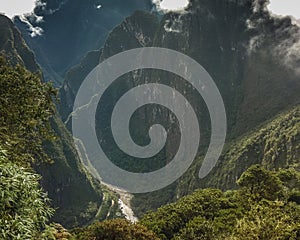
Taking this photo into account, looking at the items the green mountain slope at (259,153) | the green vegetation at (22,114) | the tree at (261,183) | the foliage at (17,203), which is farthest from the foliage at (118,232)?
the green mountain slope at (259,153)

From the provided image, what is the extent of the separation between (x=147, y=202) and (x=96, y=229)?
164 m

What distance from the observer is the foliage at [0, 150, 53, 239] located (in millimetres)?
11383

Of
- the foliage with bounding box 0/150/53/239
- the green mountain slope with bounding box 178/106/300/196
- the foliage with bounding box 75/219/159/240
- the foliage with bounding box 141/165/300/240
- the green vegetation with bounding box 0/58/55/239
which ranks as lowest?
the green mountain slope with bounding box 178/106/300/196

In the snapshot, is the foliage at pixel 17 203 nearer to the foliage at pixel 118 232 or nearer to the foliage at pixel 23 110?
the foliage at pixel 23 110

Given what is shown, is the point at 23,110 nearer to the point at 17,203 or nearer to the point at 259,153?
the point at 17,203

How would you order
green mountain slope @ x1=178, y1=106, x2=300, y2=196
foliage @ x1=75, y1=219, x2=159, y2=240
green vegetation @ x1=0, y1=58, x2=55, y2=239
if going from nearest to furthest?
green vegetation @ x1=0, y1=58, x2=55, y2=239
foliage @ x1=75, y1=219, x2=159, y2=240
green mountain slope @ x1=178, y1=106, x2=300, y2=196

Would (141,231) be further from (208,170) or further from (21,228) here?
(208,170)

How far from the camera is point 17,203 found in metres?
12.3

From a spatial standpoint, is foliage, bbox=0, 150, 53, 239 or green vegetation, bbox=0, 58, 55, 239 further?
green vegetation, bbox=0, 58, 55, 239

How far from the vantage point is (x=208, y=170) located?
176 metres

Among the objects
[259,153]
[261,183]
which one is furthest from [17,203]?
[259,153]

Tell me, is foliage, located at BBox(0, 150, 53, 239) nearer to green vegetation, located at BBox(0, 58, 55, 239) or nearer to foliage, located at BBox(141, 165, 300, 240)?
green vegetation, located at BBox(0, 58, 55, 239)

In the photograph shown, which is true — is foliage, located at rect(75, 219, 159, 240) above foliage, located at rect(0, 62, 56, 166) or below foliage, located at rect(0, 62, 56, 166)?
below

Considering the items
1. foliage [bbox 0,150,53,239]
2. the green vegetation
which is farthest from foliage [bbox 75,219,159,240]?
foliage [bbox 0,150,53,239]
